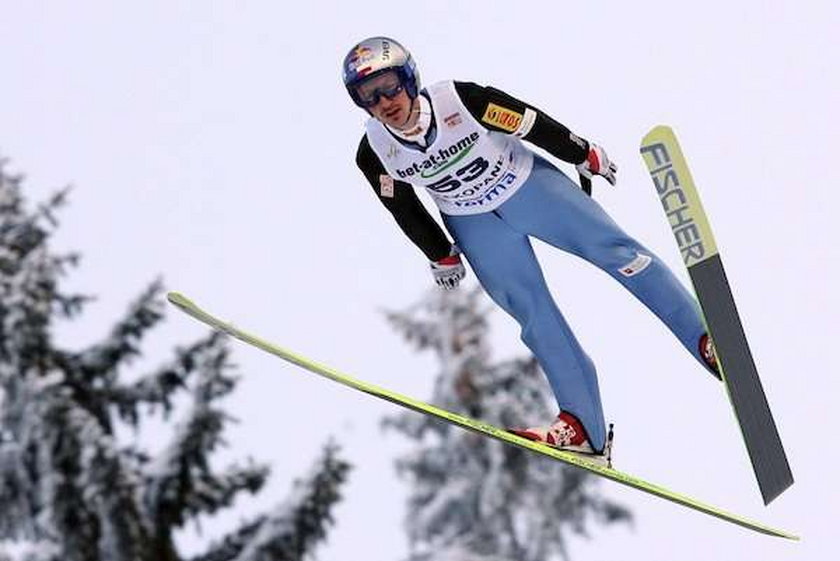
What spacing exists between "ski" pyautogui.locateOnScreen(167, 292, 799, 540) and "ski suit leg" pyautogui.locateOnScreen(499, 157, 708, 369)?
579mm

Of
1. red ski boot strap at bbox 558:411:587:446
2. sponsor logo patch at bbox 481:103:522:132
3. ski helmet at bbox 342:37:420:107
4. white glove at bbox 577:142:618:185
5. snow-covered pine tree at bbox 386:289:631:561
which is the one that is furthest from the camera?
snow-covered pine tree at bbox 386:289:631:561

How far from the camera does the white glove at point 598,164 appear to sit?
7.95 m

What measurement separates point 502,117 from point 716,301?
108 centimetres

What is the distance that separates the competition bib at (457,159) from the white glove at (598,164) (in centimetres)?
29

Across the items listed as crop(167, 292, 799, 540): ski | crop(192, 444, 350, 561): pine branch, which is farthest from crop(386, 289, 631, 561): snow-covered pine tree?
crop(167, 292, 799, 540): ski

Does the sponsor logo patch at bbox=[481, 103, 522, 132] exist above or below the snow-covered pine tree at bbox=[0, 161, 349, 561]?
below

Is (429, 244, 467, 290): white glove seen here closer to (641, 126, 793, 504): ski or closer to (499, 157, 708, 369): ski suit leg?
(499, 157, 708, 369): ski suit leg

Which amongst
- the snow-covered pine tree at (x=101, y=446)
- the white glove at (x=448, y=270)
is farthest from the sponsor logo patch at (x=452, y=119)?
the snow-covered pine tree at (x=101, y=446)

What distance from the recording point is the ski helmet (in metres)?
7.54

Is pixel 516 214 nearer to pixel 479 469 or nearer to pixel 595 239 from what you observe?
pixel 595 239

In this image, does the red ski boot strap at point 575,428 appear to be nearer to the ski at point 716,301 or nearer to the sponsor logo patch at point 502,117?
the ski at point 716,301

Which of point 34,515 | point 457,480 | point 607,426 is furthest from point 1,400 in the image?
point 607,426

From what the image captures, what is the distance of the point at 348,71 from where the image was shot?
7.56m

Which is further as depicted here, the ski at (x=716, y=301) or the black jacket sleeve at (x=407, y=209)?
the black jacket sleeve at (x=407, y=209)
